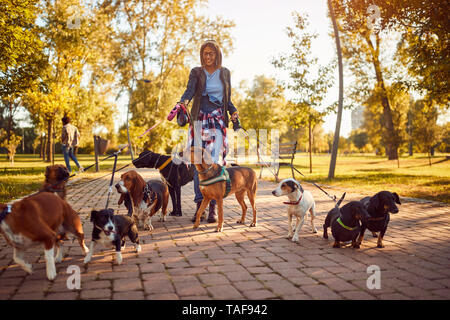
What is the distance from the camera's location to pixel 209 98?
6.35 metres

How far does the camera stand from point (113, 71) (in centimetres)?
2536

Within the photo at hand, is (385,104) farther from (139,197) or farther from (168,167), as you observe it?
(139,197)

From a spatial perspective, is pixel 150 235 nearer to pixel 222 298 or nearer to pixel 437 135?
pixel 222 298

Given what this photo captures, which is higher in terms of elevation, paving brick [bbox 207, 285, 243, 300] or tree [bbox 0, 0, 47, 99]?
tree [bbox 0, 0, 47, 99]

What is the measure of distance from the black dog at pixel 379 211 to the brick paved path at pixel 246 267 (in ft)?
1.01

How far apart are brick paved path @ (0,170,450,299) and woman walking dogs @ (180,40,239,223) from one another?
1.66 metres

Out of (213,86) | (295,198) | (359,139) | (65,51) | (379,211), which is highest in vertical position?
(65,51)

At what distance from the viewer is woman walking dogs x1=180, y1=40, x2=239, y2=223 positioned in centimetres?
627

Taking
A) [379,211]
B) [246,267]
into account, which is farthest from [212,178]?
[379,211]

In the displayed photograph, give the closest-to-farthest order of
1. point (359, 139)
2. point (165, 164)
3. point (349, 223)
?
point (349, 223) < point (165, 164) < point (359, 139)

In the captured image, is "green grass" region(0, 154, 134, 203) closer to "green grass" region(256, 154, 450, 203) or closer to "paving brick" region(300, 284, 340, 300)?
"paving brick" region(300, 284, 340, 300)

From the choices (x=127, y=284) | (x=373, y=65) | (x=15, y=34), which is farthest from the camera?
(x=373, y=65)

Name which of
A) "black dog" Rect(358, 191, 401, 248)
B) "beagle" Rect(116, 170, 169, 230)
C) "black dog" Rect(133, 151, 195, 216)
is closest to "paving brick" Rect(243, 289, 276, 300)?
"black dog" Rect(358, 191, 401, 248)

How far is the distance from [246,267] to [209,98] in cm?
350
